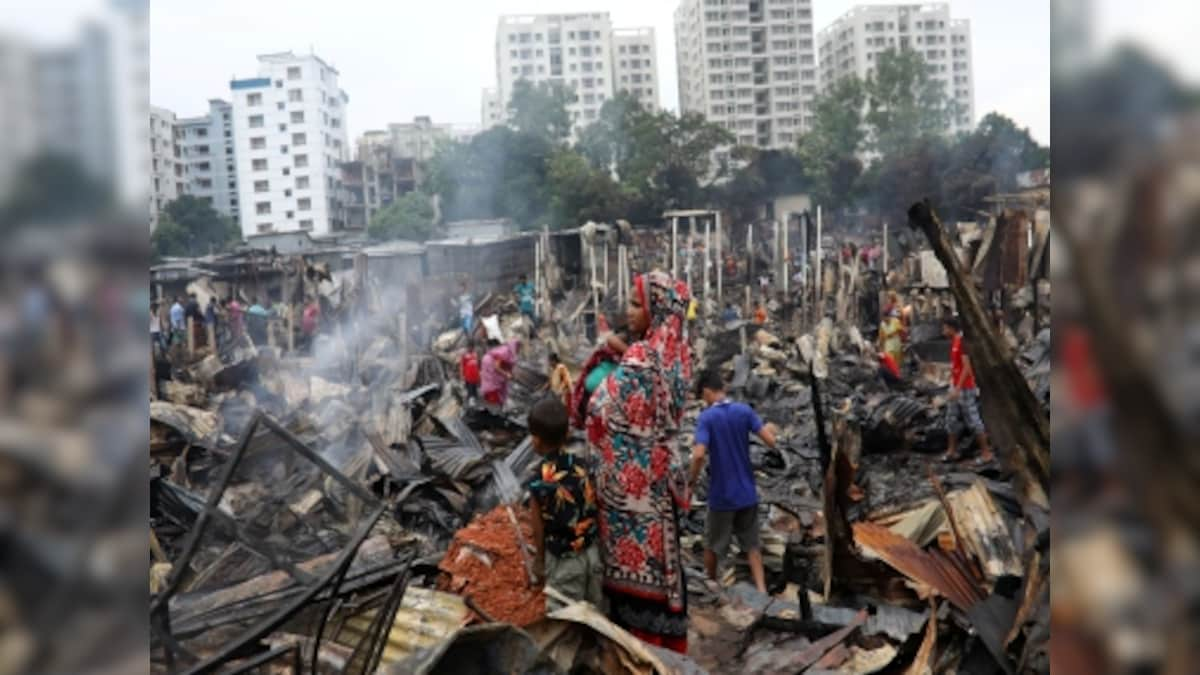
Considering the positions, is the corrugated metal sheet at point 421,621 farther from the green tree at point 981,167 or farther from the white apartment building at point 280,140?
the white apartment building at point 280,140

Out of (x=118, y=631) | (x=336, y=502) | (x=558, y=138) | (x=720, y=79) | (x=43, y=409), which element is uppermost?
(x=720, y=79)

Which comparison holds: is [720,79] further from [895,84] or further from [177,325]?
[177,325]

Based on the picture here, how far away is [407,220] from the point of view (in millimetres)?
44844

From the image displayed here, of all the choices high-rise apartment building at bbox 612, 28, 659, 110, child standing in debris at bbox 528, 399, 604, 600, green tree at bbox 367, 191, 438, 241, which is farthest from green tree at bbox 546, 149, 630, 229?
high-rise apartment building at bbox 612, 28, 659, 110

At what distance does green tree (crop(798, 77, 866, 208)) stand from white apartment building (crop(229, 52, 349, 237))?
121ft

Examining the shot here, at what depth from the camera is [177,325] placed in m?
18.7

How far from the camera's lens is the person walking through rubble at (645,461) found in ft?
12.8

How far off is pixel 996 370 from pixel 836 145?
147ft

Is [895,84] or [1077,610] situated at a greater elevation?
[895,84]

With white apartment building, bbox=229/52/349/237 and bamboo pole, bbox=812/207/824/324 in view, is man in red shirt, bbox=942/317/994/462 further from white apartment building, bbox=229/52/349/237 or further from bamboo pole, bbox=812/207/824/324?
white apartment building, bbox=229/52/349/237

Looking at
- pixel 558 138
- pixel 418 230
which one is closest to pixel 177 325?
pixel 418 230

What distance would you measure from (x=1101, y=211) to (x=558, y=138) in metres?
47.6

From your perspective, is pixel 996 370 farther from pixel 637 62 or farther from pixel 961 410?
pixel 637 62

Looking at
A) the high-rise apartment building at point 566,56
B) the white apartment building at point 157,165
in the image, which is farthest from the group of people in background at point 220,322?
the high-rise apartment building at point 566,56
